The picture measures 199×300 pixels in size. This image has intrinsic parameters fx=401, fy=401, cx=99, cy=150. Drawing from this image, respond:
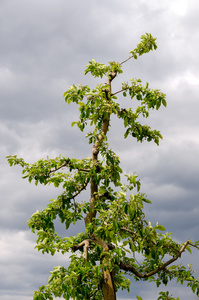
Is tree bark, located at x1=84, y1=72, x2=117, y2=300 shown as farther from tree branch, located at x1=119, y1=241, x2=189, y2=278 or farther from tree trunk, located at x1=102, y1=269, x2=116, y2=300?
tree branch, located at x1=119, y1=241, x2=189, y2=278

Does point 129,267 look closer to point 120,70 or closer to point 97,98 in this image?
point 97,98

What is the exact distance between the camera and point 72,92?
9.45 meters

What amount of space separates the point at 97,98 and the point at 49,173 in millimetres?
2005

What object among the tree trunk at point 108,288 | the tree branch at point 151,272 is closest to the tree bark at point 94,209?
the tree trunk at point 108,288

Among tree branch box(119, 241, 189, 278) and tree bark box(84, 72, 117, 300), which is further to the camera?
tree bark box(84, 72, 117, 300)

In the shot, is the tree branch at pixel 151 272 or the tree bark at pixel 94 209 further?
the tree bark at pixel 94 209

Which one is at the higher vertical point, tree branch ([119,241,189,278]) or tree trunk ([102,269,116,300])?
tree branch ([119,241,189,278])

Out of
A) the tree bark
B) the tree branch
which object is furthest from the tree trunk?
the tree branch

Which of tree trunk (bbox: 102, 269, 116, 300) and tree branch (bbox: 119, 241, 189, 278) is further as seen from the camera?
tree trunk (bbox: 102, 269, 116, 300)

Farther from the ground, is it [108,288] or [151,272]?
[151,272]

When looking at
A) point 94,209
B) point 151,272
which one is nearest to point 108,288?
point 151,272

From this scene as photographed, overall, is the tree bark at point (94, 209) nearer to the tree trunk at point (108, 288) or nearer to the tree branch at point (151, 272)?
the tree trunk at point (108, 288)

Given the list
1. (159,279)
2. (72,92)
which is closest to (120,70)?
(72,92)

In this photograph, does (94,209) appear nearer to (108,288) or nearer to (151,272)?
(108,288)
